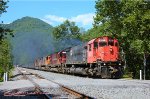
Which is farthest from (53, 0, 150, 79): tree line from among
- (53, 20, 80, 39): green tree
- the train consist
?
(53, 20, 80, 39): green tree

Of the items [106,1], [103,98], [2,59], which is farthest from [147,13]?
[103,98]

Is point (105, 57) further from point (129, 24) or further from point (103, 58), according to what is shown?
point (129, 24)

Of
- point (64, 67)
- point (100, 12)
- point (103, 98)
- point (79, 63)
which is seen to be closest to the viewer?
point (103, 98)

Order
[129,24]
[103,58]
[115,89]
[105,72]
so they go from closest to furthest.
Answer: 1. [115,89]
2. [105,72]
3. [103,58]
4. [129,24]

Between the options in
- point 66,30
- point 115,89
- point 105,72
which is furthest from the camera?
point 66,30

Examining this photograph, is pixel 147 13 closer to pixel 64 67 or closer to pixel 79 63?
pixel 79 63

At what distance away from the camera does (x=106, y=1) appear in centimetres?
5862

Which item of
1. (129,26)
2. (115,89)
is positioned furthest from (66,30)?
(115,89)

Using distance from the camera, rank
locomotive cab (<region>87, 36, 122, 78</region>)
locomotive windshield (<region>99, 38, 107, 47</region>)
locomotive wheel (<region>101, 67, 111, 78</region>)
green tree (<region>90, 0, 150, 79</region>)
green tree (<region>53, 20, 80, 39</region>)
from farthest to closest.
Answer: green tree (<region>53, 20, 80, 39</region>), green tree (<region>90, 0, 150, 79</region>), locomotive windshield (<region>99, 38, 107, 47</region>), locomotive cab (<region>87, 36, 122, 78</region>), locomotive wheel (<region>101, 67, 111, 78</region>)

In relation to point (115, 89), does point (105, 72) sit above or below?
above

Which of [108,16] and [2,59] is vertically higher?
[108,16]

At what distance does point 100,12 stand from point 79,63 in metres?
19.9

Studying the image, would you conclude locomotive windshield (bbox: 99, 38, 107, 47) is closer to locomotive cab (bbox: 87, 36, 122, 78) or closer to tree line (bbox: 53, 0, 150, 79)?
locomotive cab (bbox: 87, 36, 122, 78)

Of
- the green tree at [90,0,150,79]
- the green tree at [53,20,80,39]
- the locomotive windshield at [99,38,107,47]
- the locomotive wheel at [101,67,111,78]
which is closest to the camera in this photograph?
the locomotive wheel at [101,67,111,78]
